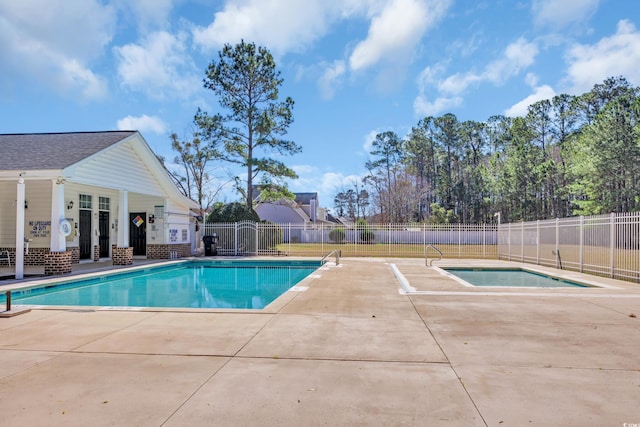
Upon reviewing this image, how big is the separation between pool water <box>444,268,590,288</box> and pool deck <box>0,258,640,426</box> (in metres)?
4.16

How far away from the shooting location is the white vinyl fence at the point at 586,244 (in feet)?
33.7

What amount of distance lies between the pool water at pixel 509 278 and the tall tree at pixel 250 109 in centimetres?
1337

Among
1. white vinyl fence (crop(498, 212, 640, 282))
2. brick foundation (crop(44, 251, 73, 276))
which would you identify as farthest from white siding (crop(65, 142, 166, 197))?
white vinyl fence (crop(498, 212, 640, 282))

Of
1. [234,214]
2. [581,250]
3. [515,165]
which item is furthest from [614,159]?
[234,214]

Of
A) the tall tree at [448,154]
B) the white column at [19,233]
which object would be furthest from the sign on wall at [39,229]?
the tall tree at [448,154]

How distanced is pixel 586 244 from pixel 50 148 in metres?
17.4

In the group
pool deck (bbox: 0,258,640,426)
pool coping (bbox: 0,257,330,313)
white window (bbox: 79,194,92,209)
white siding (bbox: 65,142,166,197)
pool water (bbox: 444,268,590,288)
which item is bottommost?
pool water (bbox: 444,268,590,288)

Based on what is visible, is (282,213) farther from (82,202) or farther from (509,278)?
(509,278)

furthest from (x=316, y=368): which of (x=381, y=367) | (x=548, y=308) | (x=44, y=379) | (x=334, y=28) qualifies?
(x=334, y=28)

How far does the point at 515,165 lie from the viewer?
3772cm

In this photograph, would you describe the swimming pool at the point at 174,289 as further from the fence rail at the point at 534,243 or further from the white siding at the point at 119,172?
A: the fence rail at the point at 534,243

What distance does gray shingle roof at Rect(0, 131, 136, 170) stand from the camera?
11719 mm

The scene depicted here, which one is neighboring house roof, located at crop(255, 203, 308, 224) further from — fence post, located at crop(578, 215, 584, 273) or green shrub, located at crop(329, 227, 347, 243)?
fence post, located at crop(578, 215, 584, 273)

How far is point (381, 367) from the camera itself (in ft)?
13.0
